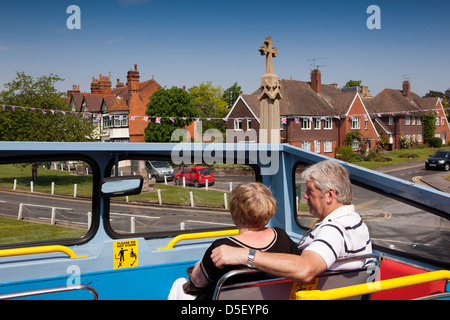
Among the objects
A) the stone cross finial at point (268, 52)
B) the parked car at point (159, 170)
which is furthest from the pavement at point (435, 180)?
the parked car at point (159, 170)

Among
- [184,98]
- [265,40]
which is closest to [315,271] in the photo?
[265,40]

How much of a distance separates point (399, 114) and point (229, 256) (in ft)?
197

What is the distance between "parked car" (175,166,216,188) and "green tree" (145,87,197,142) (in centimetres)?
4103

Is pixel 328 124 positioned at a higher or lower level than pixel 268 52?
lower

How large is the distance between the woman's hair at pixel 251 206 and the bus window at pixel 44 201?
1851 mm

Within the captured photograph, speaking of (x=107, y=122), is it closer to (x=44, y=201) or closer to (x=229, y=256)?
(x=44, y=201)

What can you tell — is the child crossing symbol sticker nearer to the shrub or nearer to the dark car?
the dark car

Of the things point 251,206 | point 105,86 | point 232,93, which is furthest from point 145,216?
point 232,93

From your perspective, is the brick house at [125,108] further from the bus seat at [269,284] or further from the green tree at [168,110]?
the bus seat at [269,284]

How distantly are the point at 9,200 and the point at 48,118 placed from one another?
24.2 meters

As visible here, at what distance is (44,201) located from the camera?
143 inches

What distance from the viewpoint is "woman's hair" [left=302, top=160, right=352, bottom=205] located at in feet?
8.80
